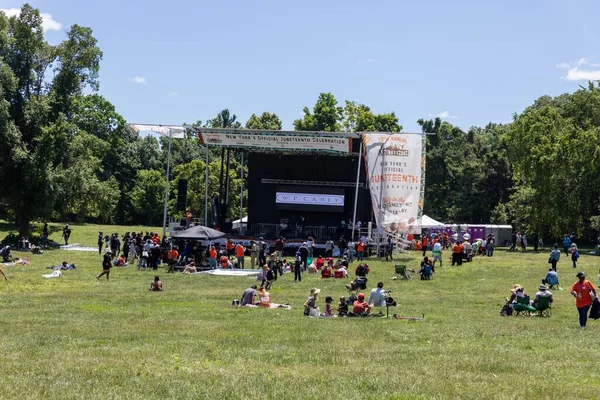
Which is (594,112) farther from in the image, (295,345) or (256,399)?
(256,399)

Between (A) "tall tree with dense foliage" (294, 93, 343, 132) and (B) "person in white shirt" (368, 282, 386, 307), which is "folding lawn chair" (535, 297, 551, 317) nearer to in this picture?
(B) "person in white shirt" (368, 282, 386, 307)

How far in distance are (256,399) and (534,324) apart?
9.88m

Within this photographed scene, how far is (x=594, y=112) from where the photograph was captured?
192 feet

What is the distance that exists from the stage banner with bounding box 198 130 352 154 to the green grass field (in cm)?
1725

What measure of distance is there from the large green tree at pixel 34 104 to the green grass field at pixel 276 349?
821 inches

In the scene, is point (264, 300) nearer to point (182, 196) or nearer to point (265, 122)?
point (182, 196)

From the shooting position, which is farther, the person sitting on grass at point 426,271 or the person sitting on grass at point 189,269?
the person sitting on grass at point 189,269

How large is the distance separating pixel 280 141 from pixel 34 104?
1581 cm

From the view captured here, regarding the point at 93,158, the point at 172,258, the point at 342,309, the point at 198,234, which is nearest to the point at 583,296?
the point at 342,309

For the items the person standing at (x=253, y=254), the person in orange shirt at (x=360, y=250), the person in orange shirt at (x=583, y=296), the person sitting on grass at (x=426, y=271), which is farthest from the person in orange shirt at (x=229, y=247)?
the person in orange shirt at (x=583, y=296)

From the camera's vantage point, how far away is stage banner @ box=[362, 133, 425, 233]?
40.2 meters

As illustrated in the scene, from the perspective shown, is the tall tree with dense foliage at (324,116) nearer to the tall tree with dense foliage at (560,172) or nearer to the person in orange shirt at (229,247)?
the tall tree with dense foliage at (560,172)

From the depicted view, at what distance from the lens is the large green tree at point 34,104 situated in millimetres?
44500

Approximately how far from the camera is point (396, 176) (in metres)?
40.3
